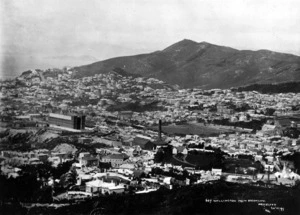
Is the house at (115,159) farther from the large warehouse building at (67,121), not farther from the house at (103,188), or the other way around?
the large warehouse building at (67,121)

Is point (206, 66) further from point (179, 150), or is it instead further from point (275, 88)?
point (179, 150)

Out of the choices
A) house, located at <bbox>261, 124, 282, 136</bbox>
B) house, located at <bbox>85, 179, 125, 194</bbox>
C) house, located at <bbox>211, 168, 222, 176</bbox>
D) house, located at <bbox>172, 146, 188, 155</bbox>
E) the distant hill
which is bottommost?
house, located at <bbox>85, 179, 125, 194</bbox>

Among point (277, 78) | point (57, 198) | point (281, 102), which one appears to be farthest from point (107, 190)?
point (277, 78)

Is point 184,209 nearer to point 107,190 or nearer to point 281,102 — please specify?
point 107,190

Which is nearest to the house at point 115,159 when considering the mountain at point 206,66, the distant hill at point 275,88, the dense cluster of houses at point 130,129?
the dense cluster of houses at point 130,129

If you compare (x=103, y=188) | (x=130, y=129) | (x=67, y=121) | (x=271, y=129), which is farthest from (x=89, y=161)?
(x=271, y=129)

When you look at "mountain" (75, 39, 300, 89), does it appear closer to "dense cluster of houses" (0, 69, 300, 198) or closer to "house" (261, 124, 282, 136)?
"dense cluster of houses" (0, 69, 300, 198)

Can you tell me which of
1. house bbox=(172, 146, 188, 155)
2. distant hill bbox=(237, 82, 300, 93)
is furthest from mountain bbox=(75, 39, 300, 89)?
house bbox=(172, 146, 188, 155)
